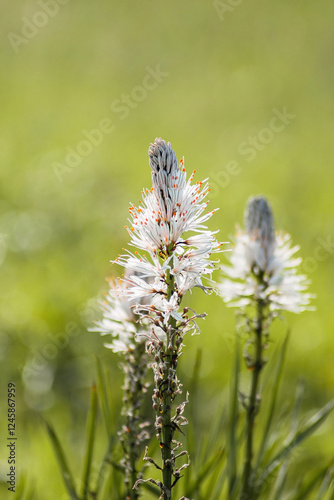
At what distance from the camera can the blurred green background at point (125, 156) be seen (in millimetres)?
4906

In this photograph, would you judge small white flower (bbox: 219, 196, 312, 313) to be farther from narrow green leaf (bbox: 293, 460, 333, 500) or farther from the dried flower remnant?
the dried flower remnant

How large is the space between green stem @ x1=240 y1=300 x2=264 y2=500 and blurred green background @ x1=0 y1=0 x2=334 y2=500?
33 centimetres

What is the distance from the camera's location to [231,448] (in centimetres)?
256

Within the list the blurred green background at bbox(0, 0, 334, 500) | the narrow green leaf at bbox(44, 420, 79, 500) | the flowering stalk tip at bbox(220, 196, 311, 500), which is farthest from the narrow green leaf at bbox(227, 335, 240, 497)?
the narrow green leaf at bbox(44, 420, 79, 500)

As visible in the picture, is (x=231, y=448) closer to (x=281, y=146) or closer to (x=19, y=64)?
(x=281, y=146)

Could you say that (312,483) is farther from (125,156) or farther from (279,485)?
Result: (125,156)

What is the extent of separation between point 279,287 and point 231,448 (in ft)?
2.39

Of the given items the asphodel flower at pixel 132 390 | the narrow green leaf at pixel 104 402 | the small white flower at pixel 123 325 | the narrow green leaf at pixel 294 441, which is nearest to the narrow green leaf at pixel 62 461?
the narrow green leaf at pixel 104 402

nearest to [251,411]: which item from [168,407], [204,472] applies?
[204,472]

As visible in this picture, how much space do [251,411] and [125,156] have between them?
6.99 metres

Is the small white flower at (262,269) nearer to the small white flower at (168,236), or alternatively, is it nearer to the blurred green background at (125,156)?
the blurred green background at (125,156)

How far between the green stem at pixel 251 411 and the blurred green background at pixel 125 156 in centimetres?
Answer: 33

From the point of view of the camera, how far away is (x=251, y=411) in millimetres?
2473

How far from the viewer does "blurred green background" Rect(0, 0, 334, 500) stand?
4906mm
